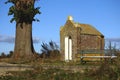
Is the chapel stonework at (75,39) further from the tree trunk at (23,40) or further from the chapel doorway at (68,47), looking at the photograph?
the tree trunk at (23,40)

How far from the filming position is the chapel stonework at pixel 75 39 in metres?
33.7

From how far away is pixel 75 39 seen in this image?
33.6 meters

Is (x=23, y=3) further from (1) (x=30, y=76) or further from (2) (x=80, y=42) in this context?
(1) (x=30, y=76)

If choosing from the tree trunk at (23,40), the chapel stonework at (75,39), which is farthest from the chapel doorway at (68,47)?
the tree trunk at (23,40)

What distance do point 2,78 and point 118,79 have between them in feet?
12.9

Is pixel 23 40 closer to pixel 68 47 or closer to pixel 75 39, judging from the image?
pixel 75 39

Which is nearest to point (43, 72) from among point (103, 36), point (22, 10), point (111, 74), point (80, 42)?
point (111, 74)

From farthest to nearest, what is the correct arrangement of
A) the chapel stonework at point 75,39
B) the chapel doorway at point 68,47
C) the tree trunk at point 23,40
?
the chapel doorway at point 68,47 < the chapel stonework at point 75,39 < the tree trunk at point 23,40

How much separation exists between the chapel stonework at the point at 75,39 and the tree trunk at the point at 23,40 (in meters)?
7.28

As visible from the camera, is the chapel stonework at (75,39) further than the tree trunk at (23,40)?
Yes

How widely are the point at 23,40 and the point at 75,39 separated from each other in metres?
8.12

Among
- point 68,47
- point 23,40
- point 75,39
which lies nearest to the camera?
point 23,40

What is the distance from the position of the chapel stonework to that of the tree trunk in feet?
23.9

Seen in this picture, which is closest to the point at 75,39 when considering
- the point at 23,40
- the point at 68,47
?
the point at 68,47
